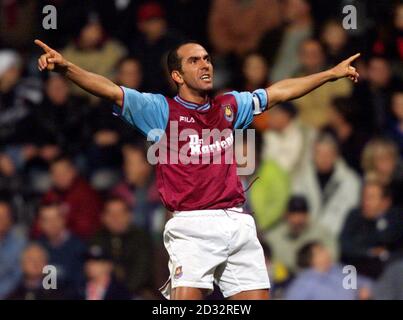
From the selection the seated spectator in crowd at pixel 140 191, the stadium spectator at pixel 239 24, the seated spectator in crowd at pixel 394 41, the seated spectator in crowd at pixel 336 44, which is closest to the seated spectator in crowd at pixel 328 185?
the seated spectator in crowd at pixel 336 44

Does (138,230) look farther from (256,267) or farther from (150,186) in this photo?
(256,267)

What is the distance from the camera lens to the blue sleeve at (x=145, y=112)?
719 centimetres

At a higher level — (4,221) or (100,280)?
(4,221)

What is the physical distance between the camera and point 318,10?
11656 millimetres

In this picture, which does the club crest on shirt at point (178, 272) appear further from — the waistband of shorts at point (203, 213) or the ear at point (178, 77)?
the ear at point (178, 77)

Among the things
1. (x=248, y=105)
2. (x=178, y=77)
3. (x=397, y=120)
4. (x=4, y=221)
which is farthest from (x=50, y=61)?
(x=397, y=120)

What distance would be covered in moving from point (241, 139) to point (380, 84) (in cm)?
146

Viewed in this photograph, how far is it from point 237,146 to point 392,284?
6.32ft

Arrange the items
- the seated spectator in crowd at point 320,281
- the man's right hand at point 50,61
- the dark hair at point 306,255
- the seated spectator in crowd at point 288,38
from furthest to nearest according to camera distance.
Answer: the seated spectator in crowd at point 288,38 → the dark hair at point 306,255 → the seated spectator in crowd at point 320,281 → the man's right hand at point 50,61

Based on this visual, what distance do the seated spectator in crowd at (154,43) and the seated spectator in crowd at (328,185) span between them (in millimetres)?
1717

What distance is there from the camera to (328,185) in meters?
10.9

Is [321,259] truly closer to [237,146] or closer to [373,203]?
[373,203]

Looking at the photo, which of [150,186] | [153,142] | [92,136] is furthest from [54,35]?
[153,142]

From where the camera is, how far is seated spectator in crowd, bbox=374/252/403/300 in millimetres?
9922
